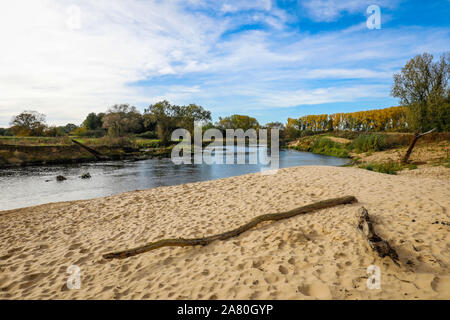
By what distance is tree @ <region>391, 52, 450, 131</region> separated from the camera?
22531 millimetres

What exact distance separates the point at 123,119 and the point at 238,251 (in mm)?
60917

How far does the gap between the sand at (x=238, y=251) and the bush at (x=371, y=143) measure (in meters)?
22.0

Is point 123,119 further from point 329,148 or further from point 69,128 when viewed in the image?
point 329,148

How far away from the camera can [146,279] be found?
3.78 meters

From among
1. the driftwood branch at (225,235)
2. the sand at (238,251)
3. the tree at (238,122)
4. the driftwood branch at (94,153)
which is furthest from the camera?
the tree at (238,122)

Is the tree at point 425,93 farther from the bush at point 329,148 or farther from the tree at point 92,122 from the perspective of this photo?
the tree at point 92,122

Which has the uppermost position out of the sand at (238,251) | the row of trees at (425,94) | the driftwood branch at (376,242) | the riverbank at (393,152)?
the row of trees at (425,94)

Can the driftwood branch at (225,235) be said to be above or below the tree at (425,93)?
below

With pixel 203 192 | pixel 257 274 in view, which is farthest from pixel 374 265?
pixel 203 192

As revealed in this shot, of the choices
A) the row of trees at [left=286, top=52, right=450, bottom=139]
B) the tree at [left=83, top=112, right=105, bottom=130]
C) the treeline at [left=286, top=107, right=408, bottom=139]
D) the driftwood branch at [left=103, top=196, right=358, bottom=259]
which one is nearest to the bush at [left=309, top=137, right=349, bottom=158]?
the row of trees at [left=286, top=52, right=450, bottom=139]

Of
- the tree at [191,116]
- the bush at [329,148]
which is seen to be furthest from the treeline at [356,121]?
the bush at [329,148]

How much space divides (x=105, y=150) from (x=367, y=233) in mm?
32647

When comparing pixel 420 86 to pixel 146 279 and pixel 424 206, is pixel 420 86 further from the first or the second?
pixel 146 279

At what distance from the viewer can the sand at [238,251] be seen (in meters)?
3.25
